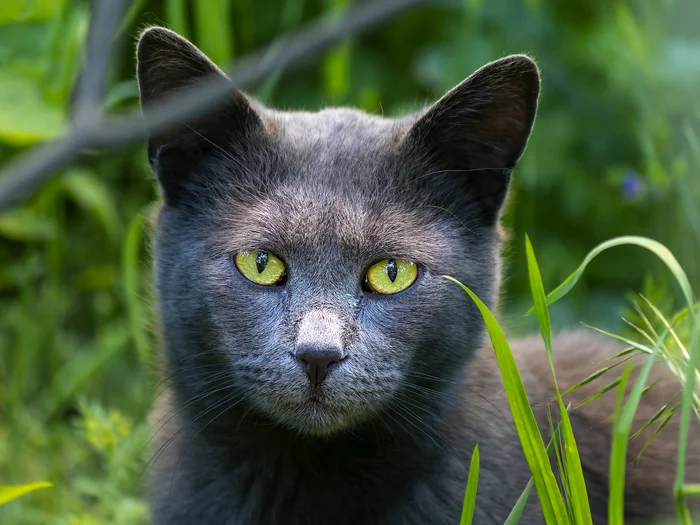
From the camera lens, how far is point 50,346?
3.55 meters

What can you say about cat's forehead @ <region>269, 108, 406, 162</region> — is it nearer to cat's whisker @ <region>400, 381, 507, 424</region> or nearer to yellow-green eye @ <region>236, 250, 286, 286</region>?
yellow-green eye @ <region>236, 250, 286, 286</region>

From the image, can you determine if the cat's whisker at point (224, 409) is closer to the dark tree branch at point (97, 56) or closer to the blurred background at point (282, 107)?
the blurred background at point (282, 107)

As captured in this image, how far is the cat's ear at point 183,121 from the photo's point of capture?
197cm

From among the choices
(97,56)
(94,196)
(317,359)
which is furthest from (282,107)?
(97,56)

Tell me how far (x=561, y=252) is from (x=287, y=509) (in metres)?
2.18

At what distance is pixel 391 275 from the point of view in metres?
1.94

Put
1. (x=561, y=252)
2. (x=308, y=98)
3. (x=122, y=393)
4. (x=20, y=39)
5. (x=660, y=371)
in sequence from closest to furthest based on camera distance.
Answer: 1. (x=660, y=371)
2. (x=20, y=39)
3. (x=122, y=393)
4. (x=561, y=252)
5. (x=308, y=98)

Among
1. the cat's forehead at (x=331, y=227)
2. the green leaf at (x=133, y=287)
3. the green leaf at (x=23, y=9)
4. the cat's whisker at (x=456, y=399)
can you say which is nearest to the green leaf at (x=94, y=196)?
the green leaf at (x=23, y=9)

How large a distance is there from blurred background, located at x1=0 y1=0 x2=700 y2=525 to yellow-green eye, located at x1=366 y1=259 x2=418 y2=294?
0.86 metres

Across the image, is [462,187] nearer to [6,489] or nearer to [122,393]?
[6,489]

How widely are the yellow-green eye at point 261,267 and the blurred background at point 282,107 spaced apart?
68 cm

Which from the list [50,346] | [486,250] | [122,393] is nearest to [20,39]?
[50,346]

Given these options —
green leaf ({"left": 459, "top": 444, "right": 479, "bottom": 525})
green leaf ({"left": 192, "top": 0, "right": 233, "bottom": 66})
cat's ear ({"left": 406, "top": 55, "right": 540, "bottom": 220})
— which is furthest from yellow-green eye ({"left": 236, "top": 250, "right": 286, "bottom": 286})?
green leaf ({"left": 192, "top": 0, "right": 233, "bottom": 66})

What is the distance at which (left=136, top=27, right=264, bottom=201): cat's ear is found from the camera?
197 cm
